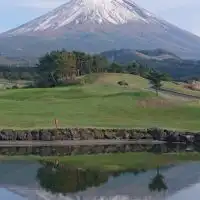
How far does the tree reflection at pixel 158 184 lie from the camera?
33.9 metres

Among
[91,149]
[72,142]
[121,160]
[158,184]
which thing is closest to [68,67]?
[72,142]

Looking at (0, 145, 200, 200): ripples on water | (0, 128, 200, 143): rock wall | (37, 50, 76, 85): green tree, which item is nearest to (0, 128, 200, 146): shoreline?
(0, 128, 200, 143): rock wall

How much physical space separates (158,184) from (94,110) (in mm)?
30910

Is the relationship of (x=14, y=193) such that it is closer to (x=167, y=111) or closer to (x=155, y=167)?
(x=155, y=167)

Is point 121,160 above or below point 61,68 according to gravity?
below

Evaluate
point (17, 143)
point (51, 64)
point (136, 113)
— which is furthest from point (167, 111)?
point (51, 64)

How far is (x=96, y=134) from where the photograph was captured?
182ft

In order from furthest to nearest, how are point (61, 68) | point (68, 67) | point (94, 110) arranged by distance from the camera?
point (68, 67), point (61, 68), point (94, 110)

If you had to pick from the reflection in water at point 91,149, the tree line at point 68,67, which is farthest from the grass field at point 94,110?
the tree line at point 68,67

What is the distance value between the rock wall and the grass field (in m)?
1.81

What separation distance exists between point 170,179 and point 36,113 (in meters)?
27.9

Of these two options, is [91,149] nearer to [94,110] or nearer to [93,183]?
[94,110]

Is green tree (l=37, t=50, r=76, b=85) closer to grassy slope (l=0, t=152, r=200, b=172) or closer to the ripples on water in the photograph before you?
grassy slope (l=0, t=152, r=200, b=172)

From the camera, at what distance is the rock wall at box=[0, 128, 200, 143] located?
2125 inches
